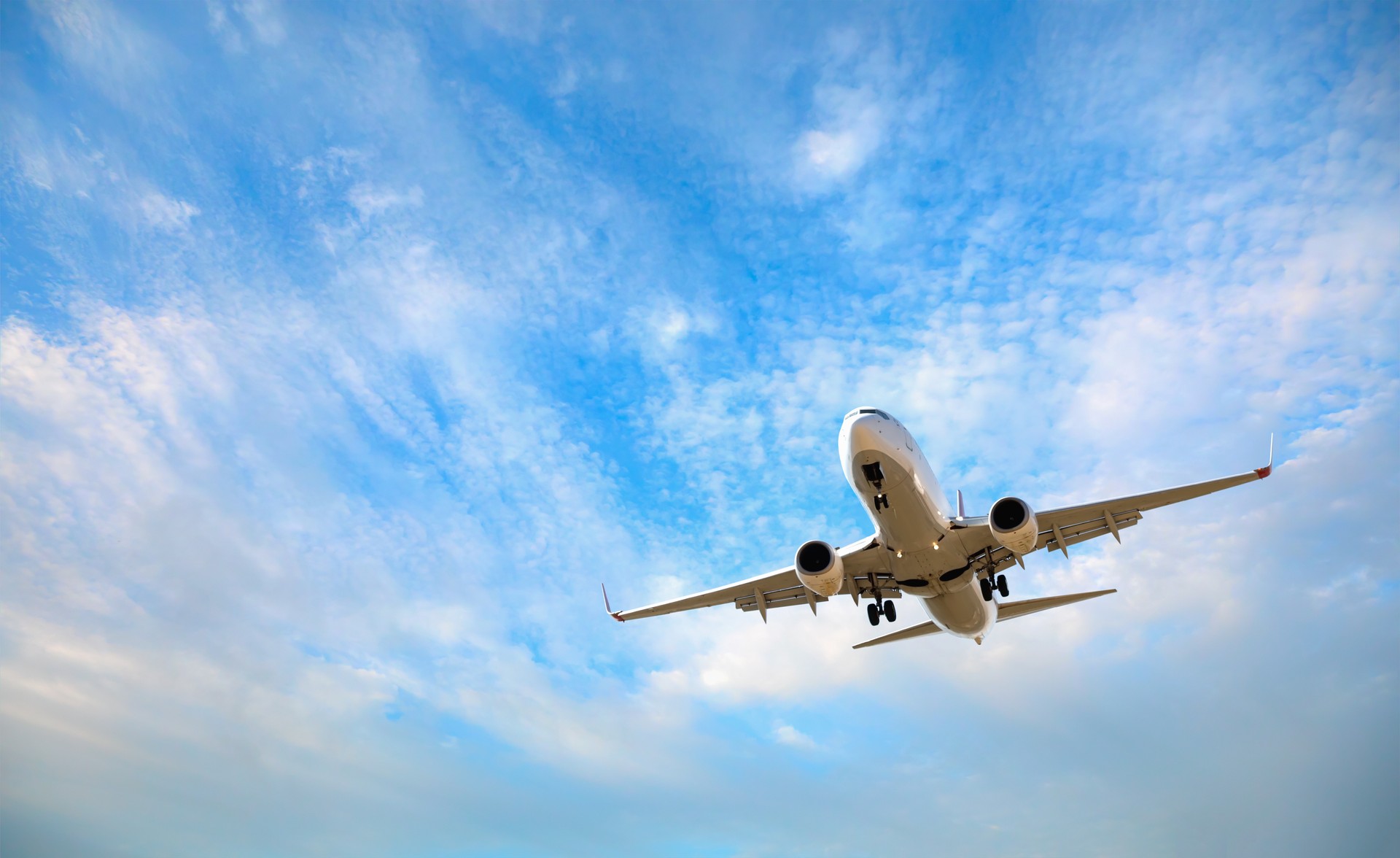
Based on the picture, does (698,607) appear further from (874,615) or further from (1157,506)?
(1157,506)

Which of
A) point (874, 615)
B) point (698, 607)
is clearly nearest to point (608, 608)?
point (698, 607)

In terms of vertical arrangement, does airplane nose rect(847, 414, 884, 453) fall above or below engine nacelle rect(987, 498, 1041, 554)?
above

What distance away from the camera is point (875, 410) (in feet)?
82.9

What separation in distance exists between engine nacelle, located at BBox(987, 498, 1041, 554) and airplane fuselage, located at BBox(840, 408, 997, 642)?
87.6 inches

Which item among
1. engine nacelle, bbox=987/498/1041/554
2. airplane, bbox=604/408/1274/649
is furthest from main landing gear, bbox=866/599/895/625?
engine nacelle, bbox=987/498/1041/554

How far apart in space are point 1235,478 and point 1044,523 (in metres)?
6.03

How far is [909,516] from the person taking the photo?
25422 millimetres

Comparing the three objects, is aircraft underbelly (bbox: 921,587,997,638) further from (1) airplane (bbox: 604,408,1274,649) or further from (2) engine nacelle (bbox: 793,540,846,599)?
(2) engine nacelle (bbox: 793,540,846,599)

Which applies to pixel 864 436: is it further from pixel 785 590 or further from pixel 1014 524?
pixel 785 590

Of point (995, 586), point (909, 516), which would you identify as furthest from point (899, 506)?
point (995, 586)

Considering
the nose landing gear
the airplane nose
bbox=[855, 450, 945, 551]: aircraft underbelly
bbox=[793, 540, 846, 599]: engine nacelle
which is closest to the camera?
the airplane nose

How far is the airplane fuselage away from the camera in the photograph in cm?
2412

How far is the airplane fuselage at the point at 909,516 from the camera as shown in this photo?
2412cm

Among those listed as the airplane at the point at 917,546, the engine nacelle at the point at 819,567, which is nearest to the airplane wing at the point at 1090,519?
the airplane at the point at 917,546
